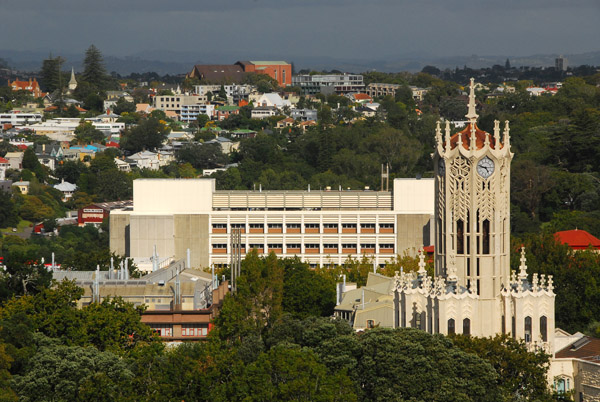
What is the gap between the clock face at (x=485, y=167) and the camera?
59750mm

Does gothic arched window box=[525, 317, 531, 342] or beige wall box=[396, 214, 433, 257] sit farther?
beige wall box=[396, 214, 433, 257]

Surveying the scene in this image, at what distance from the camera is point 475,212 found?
5959 centimetres

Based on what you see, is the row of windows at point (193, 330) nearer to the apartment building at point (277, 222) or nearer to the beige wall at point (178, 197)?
the apartment building at point (277, 222)

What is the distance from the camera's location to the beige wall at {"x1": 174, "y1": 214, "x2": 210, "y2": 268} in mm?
119812

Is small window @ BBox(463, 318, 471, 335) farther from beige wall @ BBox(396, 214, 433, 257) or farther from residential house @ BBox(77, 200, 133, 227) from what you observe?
residential house @ BBox(77, 200, 133, 227)

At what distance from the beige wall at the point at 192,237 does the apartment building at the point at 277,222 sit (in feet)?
0.26

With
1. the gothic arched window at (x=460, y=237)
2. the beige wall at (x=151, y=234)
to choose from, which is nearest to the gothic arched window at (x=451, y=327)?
the gothic arched window at (x=460, y=237)

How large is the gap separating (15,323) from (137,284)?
15.5 m

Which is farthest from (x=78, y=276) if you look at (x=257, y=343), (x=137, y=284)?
(x=257, y=343)

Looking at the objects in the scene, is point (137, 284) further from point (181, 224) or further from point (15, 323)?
point (181, 224)

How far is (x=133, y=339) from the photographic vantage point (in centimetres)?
6950

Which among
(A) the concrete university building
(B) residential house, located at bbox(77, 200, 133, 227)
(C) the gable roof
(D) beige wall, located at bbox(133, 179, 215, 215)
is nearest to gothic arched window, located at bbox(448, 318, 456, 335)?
(A) the concrete university building

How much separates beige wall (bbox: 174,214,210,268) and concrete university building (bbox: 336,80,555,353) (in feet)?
197

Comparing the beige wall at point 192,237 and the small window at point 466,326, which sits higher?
the small window at point 466,326
